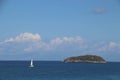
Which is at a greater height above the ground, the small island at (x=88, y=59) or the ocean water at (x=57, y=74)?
the small island at (x=88, y=59)

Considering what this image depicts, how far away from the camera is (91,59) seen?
6959 inches

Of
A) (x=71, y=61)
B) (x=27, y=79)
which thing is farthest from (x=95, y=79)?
(x=71, y=61)

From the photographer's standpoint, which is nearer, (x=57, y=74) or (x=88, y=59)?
(x=57, y=74)

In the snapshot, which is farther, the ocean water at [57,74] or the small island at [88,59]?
the small island at [88,59]

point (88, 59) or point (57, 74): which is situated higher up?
point (88, 59)

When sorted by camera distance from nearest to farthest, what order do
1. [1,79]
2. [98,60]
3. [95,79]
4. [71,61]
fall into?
[1,79] < [95,79] < [98,60] < [71,61]

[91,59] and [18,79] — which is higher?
[91,59]

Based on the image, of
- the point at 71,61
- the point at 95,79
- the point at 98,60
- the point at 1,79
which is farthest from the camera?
the point at 71,61

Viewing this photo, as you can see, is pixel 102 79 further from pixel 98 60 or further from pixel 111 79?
pixel 98 60

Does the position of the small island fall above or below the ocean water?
above

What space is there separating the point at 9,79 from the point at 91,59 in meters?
126

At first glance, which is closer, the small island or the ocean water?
the ocean water

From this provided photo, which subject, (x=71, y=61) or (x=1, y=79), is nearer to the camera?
(x=1, y=79)

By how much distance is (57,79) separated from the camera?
54.8 m
